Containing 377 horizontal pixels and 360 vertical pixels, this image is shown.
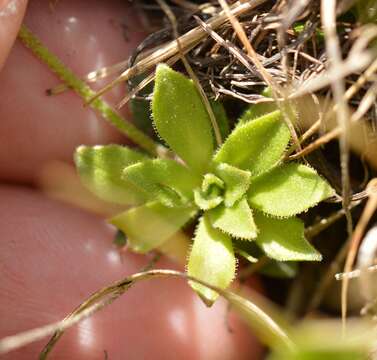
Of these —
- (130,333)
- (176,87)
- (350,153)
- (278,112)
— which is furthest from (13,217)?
(350,153)

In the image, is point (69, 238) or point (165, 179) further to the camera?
point (69, 238)

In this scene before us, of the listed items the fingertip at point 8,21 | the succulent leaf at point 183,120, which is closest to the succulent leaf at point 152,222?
the succulent leaf at point 183,120

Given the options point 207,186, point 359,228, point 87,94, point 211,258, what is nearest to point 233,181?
point 207,186

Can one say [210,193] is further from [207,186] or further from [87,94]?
[87,94]

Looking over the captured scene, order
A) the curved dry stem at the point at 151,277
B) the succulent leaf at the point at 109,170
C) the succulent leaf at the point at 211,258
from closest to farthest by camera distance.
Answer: the curved dry stem at the point at 151,277
the succulent leaf at the point at 211,258
the succulent leaf at the point at 109,170

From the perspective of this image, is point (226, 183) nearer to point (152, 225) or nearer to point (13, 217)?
point (152, 225)

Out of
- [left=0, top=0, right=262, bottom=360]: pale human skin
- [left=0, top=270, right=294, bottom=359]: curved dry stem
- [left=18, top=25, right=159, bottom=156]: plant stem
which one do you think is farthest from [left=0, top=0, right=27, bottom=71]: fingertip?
[left=0, top=270, right=294, bottom=359]: curved dry stem

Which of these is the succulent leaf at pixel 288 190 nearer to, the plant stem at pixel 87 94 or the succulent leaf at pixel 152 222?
the succulent leaf at pixel 152 222
